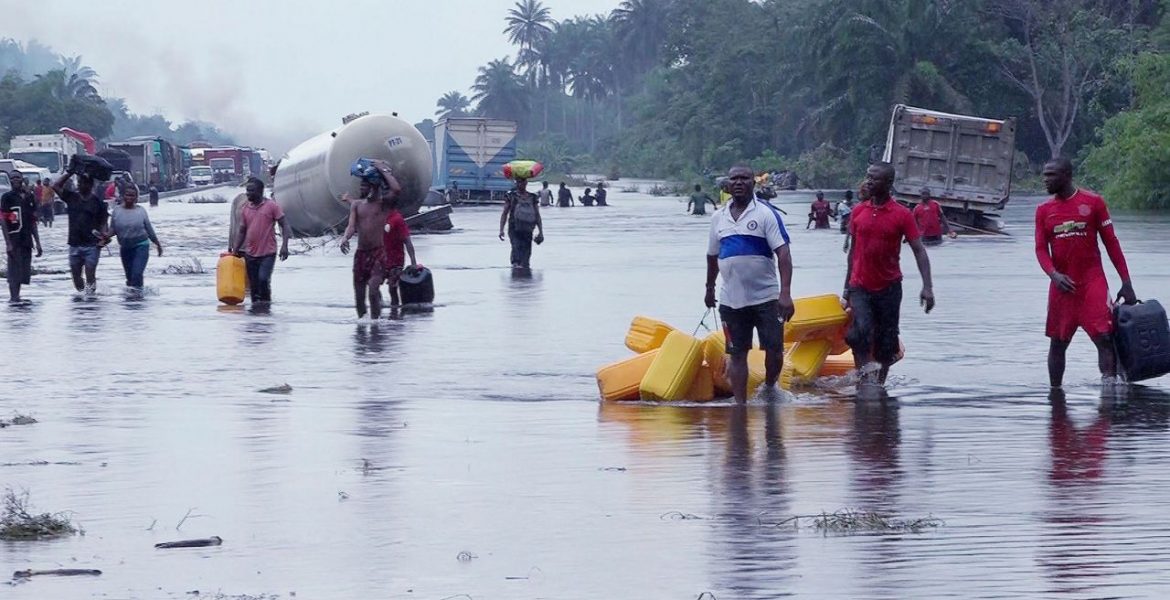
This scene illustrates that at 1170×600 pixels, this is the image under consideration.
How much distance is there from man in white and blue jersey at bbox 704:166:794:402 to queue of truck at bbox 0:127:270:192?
98.1 feet

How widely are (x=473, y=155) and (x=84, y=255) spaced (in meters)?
42.5

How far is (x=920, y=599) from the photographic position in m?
6.43

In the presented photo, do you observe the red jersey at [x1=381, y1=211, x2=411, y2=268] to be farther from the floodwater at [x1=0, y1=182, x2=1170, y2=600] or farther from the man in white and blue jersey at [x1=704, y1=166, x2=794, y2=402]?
the man in white and blue jersey at [x1=704, y1=166, x2=794, y2=402]

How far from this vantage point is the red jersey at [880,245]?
12.8 metres

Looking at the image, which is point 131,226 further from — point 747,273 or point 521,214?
point 747,273

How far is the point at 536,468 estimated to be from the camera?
9664 mm

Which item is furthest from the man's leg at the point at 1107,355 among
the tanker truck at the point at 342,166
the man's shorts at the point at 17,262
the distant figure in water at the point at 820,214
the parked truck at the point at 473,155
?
the parked truck at the point at 473,155

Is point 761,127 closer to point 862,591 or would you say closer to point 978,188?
point 978,188

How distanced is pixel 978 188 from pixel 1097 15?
154 ft

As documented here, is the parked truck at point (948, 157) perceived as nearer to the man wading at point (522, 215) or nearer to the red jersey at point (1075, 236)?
the man wading at point (522, 215)

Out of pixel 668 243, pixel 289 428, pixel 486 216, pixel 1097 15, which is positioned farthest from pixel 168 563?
pixel 1097 15

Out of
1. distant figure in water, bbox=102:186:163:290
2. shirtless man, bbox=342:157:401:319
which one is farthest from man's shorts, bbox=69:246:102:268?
shirtless man, bbox=342:157:401:319

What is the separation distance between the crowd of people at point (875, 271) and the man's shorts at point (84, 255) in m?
11.9

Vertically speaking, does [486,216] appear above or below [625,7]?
below
